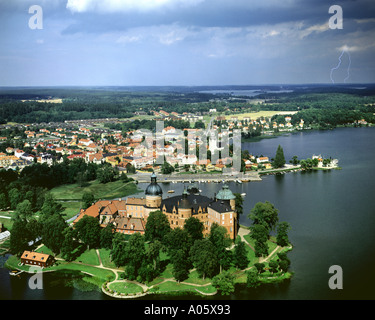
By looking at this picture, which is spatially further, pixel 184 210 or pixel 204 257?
pixel 184 210

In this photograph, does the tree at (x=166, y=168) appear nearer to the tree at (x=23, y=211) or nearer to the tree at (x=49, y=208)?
the tree at (x=49, y=208)

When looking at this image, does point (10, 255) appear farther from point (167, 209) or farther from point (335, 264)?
point (335, 264)

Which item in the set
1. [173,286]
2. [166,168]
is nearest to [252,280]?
[173,286]

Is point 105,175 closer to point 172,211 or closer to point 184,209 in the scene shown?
point 172,211

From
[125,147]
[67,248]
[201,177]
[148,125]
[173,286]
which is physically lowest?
[173,286]

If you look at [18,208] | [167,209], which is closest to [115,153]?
[18,208]

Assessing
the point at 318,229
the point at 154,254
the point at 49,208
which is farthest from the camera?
the point at 49,208
